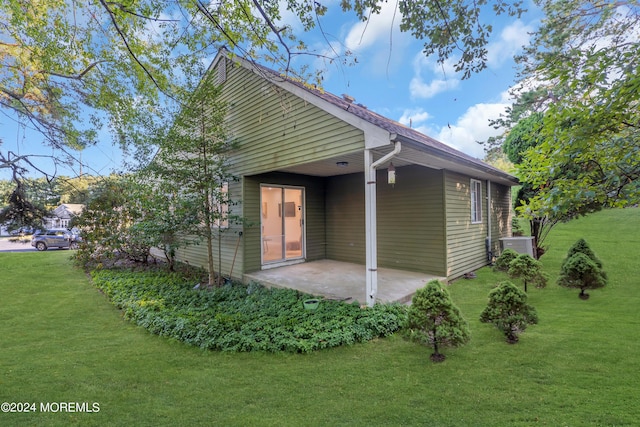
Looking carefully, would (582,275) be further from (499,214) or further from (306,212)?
(306,212)

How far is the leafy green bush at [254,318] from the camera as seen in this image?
3688 millimetres

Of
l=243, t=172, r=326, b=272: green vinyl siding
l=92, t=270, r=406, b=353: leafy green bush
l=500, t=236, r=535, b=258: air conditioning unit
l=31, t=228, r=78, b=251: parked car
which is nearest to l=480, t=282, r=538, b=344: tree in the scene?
l=92, t=270, r=406, b=353: leafy green bush

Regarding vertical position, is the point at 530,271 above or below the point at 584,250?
below

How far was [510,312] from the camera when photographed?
3.52m

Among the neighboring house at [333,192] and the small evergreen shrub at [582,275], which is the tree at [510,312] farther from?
the small evergreen shrub at [582,275]

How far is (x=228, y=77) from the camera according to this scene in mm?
7645

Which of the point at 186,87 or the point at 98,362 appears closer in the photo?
the point at 98,362

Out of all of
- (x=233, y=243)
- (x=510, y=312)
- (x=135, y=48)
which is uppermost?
(x=135, y=48)

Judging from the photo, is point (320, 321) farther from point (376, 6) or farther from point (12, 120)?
point (12, 120)

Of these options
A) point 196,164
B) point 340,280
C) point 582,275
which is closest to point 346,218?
point 340,280

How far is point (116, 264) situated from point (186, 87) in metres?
6.46

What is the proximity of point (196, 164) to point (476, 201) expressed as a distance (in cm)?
741

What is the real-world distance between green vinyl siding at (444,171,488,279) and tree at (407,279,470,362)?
11.5 feet

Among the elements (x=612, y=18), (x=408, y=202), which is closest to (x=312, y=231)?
(x=408, y=202)
